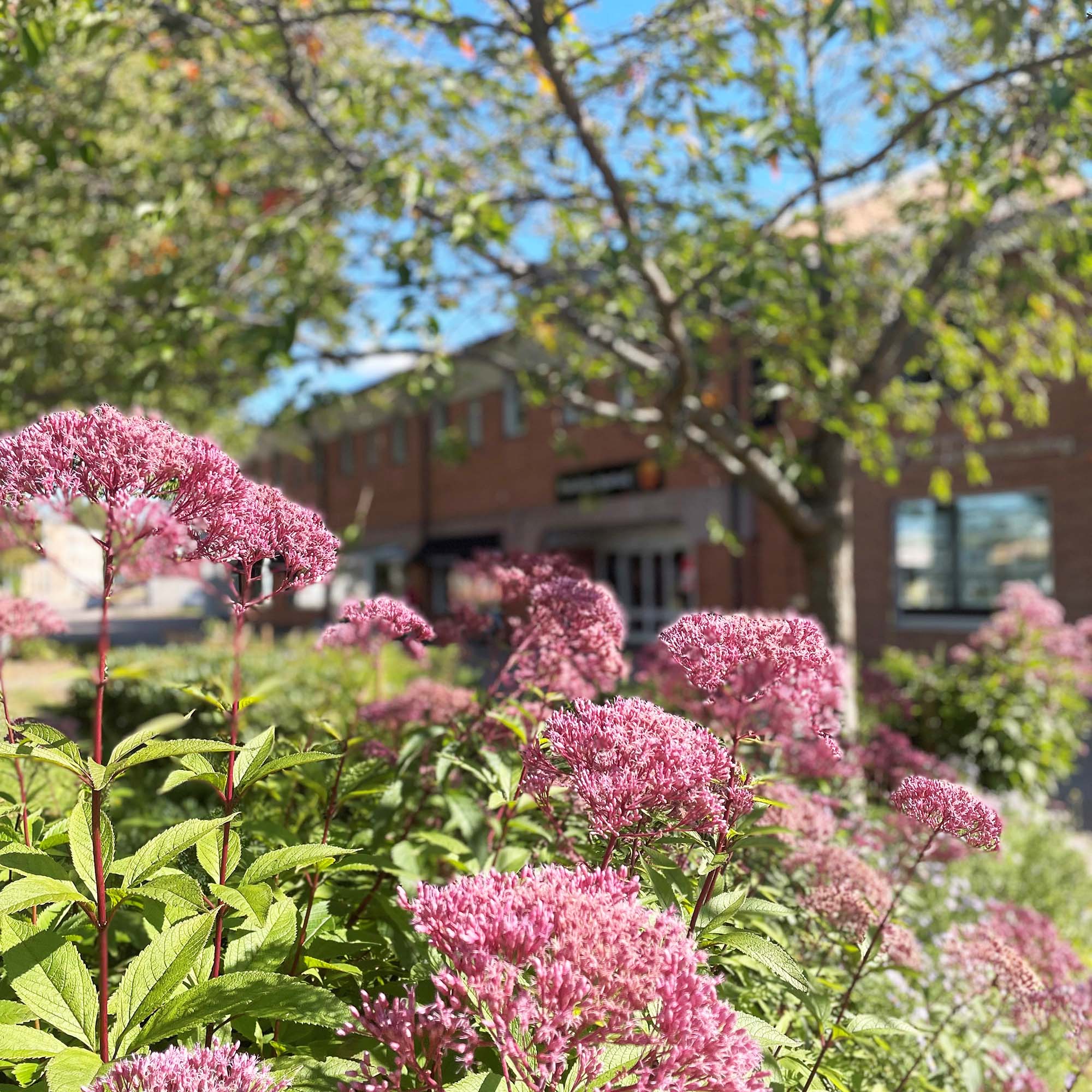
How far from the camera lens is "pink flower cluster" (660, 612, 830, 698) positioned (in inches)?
60.1

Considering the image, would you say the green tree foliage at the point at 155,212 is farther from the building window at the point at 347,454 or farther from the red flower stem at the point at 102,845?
the building window at the point at 347,454

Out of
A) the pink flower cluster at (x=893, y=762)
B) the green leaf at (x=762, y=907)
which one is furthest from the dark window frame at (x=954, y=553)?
the green leaf at (x=762, y=907)

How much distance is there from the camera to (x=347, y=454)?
3272cm

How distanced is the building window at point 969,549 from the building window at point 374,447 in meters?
18.8

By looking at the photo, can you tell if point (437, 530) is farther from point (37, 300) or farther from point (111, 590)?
point (111, 590)

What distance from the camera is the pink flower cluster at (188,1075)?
3.71 feet

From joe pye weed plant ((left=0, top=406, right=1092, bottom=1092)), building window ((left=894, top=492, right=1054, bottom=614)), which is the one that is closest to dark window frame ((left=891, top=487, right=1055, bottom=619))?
building window ((left=894, top=492, right=1054, bottom=614))

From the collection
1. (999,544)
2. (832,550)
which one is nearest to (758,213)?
(832,550)

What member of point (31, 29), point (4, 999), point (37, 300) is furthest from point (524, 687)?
point (37, 300)

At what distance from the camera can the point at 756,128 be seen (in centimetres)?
481

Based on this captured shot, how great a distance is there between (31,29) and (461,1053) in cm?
391

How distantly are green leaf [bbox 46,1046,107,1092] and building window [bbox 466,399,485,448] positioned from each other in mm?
24734

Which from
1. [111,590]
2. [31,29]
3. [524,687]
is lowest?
[524,687]

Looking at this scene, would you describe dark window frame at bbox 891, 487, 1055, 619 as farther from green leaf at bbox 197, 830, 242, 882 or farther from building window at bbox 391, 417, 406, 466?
building window at bbox 391, 417, 406, 466
